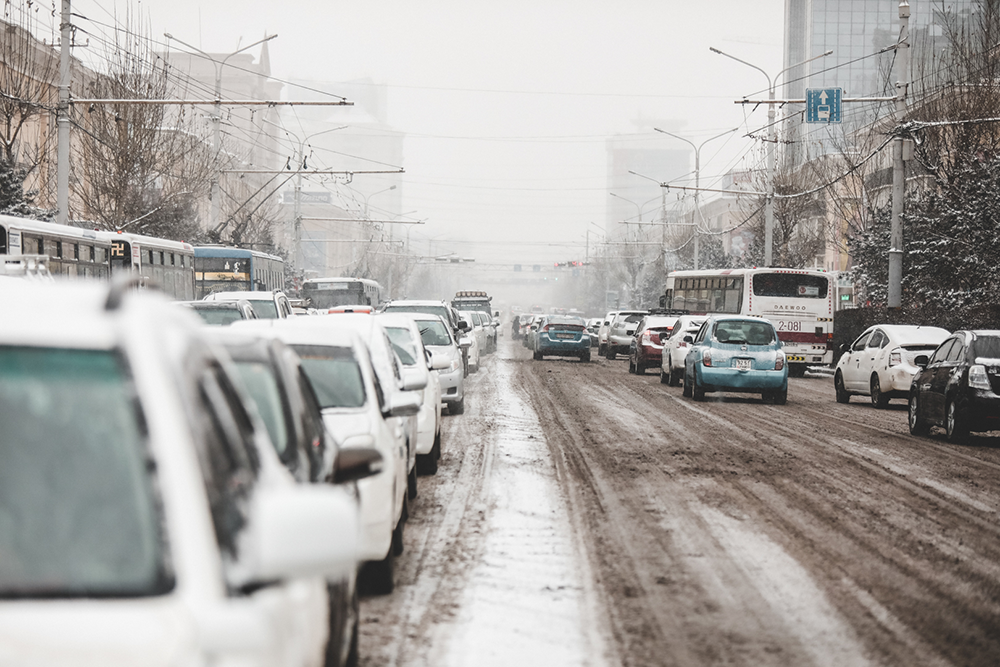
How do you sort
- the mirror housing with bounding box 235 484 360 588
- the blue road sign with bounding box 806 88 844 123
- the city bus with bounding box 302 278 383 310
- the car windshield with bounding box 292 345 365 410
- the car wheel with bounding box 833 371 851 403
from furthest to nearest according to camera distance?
the city bus with bounding box 302 278 383 310 < the blue road sign with bounding box 806 88 844 123 < the car wheel with bounding box 833 371 851 403 < the car windshield with bounding box 292 345 365 410 < the mirror housing with bounding box 235 484 360 588

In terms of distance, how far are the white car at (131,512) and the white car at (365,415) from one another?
13.0 feet

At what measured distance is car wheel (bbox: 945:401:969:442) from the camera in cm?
1766

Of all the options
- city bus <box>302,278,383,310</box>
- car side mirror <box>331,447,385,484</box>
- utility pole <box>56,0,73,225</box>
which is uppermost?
utility pole <box>56,0,73,225</box>

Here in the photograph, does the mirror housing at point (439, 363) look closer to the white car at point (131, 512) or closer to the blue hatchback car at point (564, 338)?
the white car at point (131, 512)

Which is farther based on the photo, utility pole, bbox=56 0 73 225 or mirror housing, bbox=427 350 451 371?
utility pole, bbox=56 0 73 225

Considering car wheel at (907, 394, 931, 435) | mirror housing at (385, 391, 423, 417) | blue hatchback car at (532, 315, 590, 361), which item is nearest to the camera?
mirror housing at (385, 391, 423, 417)

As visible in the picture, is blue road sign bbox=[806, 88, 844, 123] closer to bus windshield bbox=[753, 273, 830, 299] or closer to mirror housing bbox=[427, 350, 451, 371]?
bus windshield bbox=[753, 273, 830, 299]

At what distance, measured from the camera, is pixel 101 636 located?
2801mm

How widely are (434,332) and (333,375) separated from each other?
14.1 meters

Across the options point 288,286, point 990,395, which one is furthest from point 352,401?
point 288,286

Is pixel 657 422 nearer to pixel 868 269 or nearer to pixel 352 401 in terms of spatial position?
pixel 352 401

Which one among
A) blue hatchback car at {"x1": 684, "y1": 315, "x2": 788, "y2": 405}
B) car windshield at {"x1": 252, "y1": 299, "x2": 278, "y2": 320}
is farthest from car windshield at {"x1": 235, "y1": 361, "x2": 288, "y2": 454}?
blue hatchback car at {"x1": 684, "y1": 315, "x2": 788, "y2": 405}

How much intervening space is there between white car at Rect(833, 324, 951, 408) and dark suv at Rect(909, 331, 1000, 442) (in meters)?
5.03

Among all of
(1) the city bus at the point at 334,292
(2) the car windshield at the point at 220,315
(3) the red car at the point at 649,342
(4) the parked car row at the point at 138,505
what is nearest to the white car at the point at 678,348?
(3) the red car at the point at 649,342
